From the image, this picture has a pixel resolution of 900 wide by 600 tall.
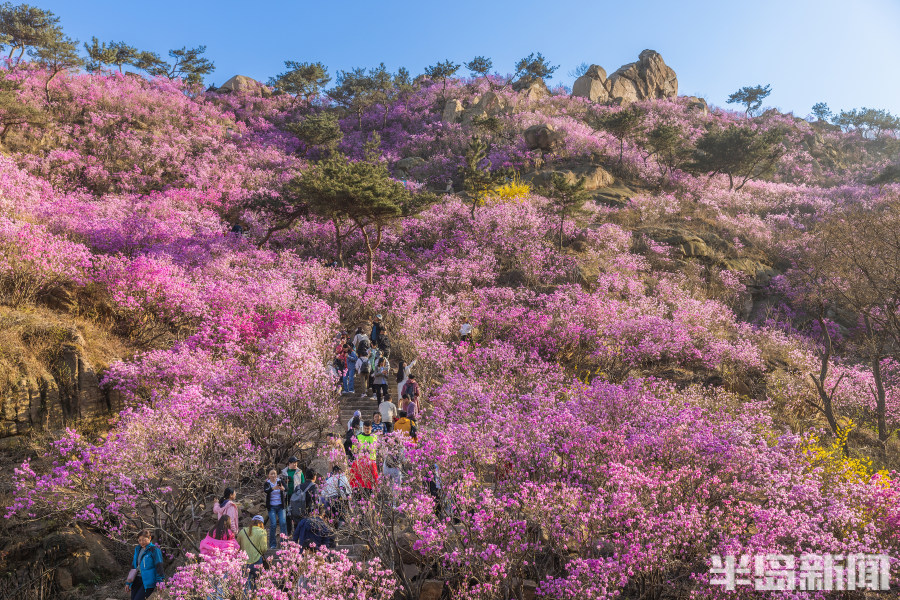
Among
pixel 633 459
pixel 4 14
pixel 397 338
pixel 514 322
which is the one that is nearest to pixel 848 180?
pixel 514 322

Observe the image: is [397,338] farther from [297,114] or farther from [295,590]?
[297,114]

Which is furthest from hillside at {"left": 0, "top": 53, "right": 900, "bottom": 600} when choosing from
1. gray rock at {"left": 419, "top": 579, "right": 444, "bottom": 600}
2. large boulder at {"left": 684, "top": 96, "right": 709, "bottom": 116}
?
large boulder at {"left": 684, "top": 96, "right": 709, "bottom": 116}

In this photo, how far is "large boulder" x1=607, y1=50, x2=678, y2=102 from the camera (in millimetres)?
61844

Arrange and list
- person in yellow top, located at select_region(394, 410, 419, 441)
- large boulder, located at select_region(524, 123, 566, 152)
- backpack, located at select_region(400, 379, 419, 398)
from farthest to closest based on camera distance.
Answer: large boulder, located at select_region(524, 123, 566, 152)
backpack, located at select_region(400, 379, 419, 398)
person in yellow top, located at select_region(394, 410, 419, 441)

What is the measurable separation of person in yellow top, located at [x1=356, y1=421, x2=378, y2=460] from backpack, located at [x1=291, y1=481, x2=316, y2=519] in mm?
1053

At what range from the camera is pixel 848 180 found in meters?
41.7

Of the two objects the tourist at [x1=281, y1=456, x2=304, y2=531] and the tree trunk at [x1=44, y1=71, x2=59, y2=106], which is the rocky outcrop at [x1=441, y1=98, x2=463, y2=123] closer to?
the tree trunk at [x1=44, y1=71, x2=59, y2=106]

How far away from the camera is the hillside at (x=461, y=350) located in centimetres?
670

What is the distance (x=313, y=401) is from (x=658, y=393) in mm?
8003

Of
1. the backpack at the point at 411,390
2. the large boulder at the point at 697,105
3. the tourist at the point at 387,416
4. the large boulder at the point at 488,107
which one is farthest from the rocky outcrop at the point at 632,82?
the tourist at the point at 387,416

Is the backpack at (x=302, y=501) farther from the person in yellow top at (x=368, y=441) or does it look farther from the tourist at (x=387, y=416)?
the tourist at (x=387, y=416)

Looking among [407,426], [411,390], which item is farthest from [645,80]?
[407,426]

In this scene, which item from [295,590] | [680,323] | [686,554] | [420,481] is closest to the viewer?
[295,590]

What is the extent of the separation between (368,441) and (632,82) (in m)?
68.7
